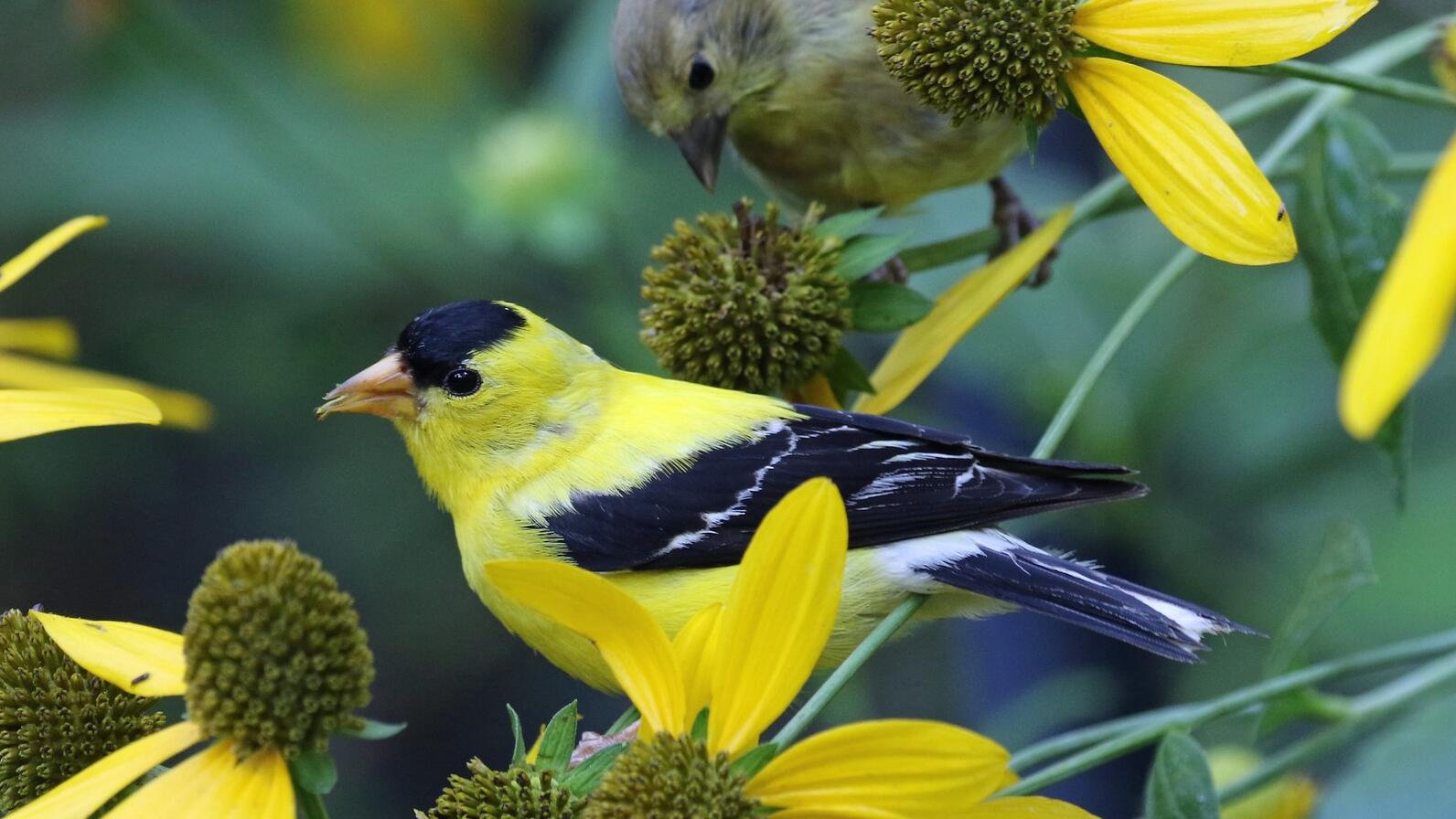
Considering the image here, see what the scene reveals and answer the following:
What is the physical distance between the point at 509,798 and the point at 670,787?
0.13m

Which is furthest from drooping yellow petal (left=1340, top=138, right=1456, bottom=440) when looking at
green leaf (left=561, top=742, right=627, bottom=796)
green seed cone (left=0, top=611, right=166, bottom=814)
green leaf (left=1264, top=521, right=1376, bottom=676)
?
green seed cone (left=0, top=611, right=166, bottom=814)

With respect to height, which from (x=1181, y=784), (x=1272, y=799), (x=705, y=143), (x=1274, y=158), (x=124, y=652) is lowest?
(x=1272, y=799)

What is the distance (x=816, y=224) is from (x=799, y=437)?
21cm

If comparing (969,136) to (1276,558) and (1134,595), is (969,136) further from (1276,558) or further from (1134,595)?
(1276,558)

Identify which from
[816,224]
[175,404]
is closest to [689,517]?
[816,224]

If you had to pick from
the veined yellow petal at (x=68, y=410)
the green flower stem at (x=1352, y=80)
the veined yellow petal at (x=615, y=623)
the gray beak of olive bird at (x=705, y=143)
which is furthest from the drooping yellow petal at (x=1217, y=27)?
the gray beak of olive bird at (x=705, y=143)

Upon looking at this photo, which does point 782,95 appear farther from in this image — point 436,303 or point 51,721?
point 51,721

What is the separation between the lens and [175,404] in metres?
1.56

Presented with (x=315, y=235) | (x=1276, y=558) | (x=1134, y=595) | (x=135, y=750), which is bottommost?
(x=1276, y=558)

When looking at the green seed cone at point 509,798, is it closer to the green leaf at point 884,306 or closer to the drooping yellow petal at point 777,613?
the drooping yellow petal at point 777,613

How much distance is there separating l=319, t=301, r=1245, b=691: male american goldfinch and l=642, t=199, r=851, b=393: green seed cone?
0.05 metres

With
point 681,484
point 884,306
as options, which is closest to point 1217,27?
point 884,306

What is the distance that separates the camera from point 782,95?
212cm

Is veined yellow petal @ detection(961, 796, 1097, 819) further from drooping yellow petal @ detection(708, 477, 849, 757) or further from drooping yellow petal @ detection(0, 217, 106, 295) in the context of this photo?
drooping yellow petal @ detection(0, 217, 106, 295)
